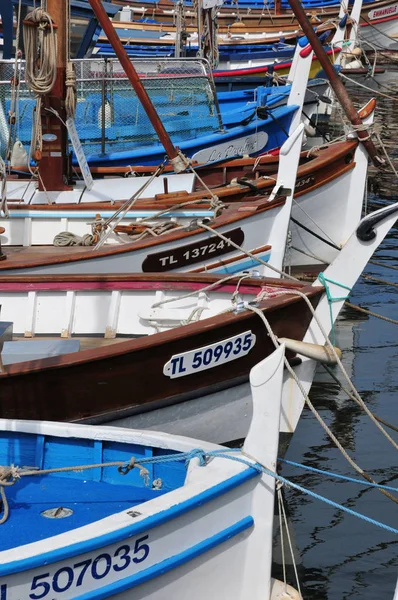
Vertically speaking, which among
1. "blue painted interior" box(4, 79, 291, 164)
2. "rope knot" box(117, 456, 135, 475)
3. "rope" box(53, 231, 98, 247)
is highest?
"blue painted interior" box(4, 79, 291, 164)

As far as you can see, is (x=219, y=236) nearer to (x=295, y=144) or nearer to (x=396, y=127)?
(x=295, y=144)

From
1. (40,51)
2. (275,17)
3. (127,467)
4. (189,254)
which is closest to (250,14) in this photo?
(275,17)

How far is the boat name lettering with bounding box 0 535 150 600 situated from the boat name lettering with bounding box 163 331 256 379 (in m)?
2.78

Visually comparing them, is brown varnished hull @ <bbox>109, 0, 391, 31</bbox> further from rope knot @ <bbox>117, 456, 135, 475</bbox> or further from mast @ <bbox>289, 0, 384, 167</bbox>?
rope knot @ <bbox>117, 456, 135, 475</bbox>

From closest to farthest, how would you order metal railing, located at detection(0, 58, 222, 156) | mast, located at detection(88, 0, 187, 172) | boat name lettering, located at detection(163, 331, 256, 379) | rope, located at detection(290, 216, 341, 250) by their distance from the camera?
boat name lettering, located at detection(163, 331, 256, 379) → mast, located at detection(88, 0, 187, 172) → rope, located at detection(290, 216, 341, 250) → metal railing, located at detection(0, 58, 222, 156)

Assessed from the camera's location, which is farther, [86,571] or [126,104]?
[126,104]

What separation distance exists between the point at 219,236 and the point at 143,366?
3.10m

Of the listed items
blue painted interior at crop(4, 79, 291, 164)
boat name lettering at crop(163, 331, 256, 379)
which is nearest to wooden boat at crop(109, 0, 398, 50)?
blue painted interior at crop(4, 79, 291, 164)

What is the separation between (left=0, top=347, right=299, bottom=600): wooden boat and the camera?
17.8ft

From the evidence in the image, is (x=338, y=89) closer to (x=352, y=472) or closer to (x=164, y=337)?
(x=352, y=472)

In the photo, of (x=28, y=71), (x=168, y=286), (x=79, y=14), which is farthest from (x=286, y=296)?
(x=79, y=14)

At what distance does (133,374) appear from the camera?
Result: 8.13 metres

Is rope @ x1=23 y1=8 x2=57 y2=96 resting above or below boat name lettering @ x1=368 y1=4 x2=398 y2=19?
below

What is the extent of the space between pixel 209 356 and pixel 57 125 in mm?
5517
